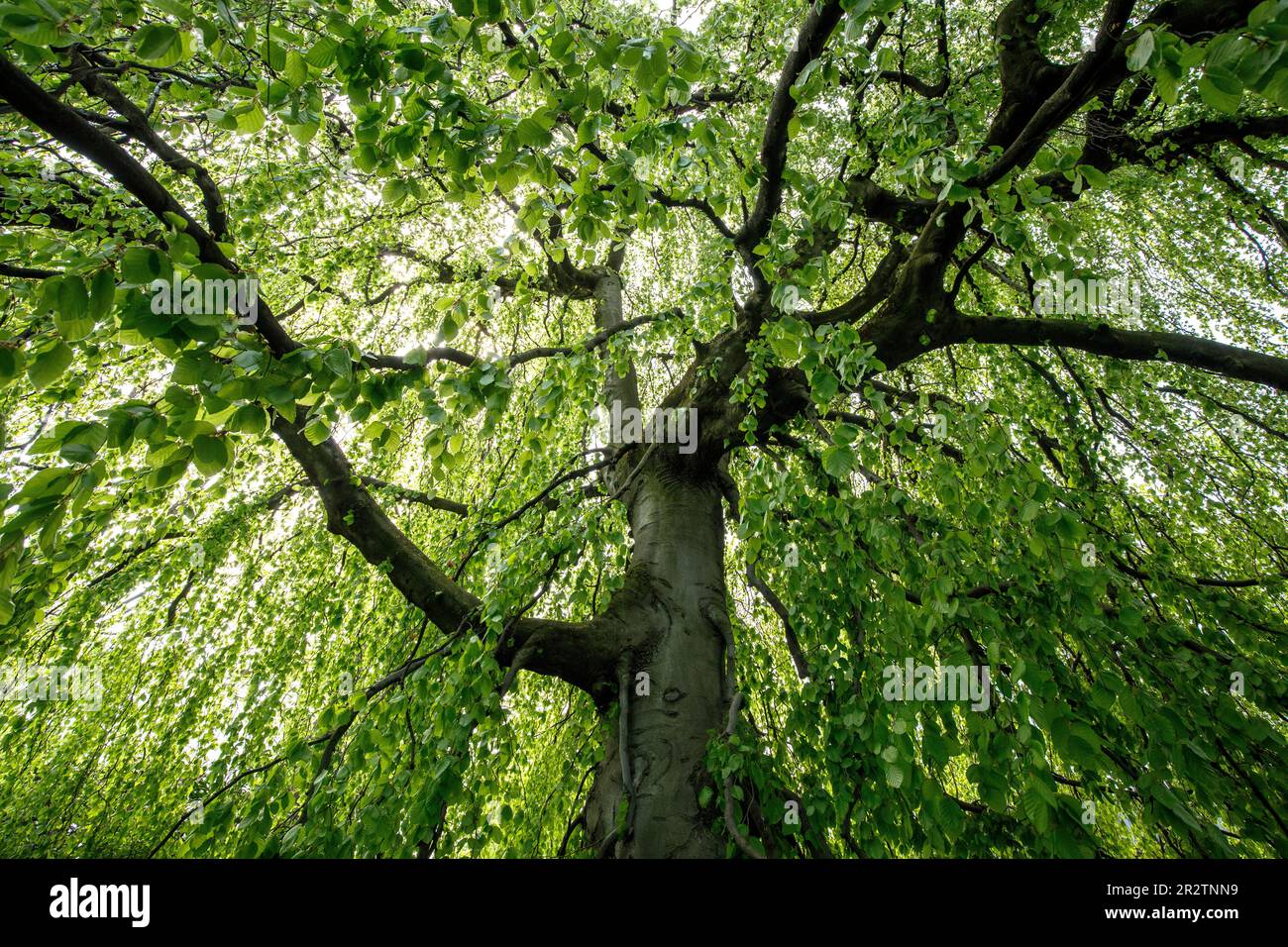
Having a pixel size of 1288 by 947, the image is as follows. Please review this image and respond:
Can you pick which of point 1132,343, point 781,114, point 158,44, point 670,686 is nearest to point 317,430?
point 158,44

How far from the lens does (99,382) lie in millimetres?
4070

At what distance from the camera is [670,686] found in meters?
2.48

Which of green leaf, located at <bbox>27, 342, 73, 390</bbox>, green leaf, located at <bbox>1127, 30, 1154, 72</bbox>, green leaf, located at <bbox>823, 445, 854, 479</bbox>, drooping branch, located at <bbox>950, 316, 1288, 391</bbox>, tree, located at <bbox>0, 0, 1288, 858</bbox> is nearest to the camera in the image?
green leaf, located at <bbox>27, 342, 73, 390</bbox>

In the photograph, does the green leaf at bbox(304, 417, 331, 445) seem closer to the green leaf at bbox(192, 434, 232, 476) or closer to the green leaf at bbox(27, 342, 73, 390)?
the green leaf at bbox(192, 434, 232, 476)

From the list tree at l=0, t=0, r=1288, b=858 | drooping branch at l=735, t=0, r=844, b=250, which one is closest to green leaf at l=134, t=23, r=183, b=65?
tree at l=0, t=0, r=1288, b=858

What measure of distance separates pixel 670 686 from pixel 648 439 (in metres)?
A: 1.63

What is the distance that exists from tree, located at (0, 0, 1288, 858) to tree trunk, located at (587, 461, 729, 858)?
2 centimetres

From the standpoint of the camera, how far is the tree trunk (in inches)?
81.4

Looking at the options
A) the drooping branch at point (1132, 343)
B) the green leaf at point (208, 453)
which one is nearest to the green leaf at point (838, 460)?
the green leaf at point (208, 453)

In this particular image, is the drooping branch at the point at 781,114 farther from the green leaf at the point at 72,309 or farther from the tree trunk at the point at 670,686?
the green leaf at the point at 72,309

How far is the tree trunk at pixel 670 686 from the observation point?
2.07 m

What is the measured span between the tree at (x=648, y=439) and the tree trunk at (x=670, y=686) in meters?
0.02
